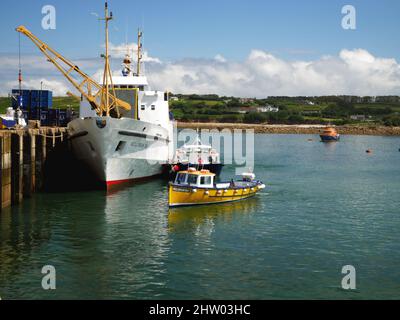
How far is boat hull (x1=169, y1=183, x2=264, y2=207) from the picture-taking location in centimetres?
3700

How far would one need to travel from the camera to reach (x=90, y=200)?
132ft

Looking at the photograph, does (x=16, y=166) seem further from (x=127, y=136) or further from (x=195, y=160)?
(x=195, y=160)

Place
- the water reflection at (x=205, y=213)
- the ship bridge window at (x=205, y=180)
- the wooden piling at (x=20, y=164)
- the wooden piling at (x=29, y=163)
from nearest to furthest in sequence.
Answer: the water reflection at (x=205, y=213), the wooden piling at (x=20, y=164), the ship bridge window at (x=205, y=180), the wooden piling at (x=29, y=163)

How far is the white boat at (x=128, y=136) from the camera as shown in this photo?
141ft

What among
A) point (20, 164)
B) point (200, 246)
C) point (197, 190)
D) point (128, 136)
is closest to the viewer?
point (200, 246)

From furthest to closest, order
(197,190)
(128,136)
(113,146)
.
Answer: (128,136) < (113,146) < (197,190)

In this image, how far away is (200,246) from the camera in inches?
1075

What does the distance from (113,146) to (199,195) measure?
10111 millimetres

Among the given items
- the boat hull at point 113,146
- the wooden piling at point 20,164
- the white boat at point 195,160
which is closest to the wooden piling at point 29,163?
the wooden piling at point 20,164

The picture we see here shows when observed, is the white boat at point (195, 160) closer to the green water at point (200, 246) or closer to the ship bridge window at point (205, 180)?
the green water at point (200, 246)

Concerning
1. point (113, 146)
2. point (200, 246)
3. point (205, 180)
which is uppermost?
point (113, 146)

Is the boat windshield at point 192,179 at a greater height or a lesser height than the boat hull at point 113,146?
lesser

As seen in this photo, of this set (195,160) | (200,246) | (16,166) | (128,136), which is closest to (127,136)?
(128,136)

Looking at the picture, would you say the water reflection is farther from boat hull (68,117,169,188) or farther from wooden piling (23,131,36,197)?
wooden piling (23,131,36,197)
